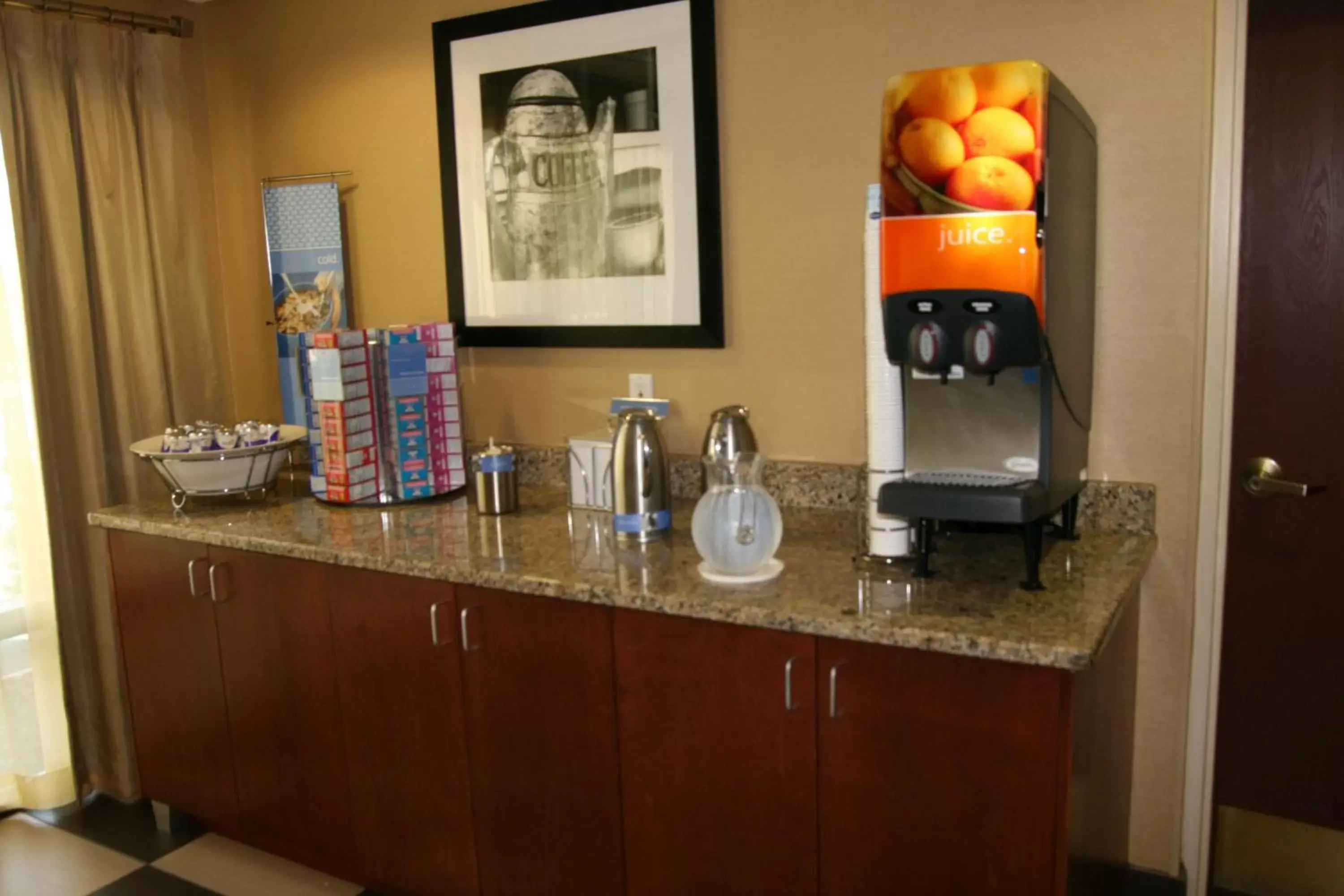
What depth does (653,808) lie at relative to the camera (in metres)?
1.84

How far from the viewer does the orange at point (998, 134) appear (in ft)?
4.86

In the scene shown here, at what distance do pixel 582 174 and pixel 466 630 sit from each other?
1.13m

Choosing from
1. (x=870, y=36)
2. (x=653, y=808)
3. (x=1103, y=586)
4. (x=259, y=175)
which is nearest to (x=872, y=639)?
(x=1103, y=586)

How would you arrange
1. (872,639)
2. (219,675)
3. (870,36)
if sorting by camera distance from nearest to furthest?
(872,639) < (870,36) < (219,675)

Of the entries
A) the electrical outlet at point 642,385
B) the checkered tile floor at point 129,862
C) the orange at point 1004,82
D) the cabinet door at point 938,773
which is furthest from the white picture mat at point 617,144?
the checkered tile floor at point 129,862

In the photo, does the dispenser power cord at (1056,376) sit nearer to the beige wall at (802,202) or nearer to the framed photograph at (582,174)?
the beige wall at (802,202)

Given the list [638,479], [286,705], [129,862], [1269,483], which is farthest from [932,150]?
[129,862]

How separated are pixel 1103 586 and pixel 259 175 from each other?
2.58 metres

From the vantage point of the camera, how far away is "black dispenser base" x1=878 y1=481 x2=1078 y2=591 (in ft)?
5.14

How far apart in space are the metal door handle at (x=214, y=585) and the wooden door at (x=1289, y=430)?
212cm

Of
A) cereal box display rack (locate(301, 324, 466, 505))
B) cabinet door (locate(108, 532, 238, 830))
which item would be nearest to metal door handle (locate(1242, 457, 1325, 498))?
cereal box display rack (locate(301, 324, 466, 505))

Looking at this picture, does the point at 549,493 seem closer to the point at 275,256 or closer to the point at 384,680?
the point at 384,680

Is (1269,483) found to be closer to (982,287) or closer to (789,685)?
(982,287)

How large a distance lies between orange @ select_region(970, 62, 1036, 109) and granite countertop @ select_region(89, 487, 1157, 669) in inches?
29.3
